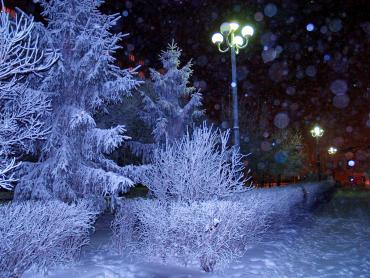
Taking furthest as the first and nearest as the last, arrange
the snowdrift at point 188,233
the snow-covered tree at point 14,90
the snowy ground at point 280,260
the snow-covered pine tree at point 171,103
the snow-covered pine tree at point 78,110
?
the snow-covered pine tree at point 171,103, the snow-covered pine tree at point 78,110, the snowdrift at point 188,233, the snowy ground at point 280,260, the snow-covered tree at point 14,90

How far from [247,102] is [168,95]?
11.8 metres

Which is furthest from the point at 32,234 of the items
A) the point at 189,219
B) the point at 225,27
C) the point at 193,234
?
the point at 225,27

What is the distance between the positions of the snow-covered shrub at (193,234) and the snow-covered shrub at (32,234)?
161 centimetres

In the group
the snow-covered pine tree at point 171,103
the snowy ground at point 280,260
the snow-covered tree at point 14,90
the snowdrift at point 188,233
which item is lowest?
the snowy ground at point 280,260

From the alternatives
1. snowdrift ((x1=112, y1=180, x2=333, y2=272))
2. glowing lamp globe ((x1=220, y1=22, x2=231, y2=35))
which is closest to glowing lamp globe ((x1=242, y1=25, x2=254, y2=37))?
glowing lamp globe ((x1=220, y1=22, x2=231, y2=35))

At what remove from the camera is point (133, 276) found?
7.05 meters

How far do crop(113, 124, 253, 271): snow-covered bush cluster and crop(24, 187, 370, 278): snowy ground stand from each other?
1.19ft

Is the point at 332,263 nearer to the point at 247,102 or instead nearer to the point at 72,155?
the point at 72,155

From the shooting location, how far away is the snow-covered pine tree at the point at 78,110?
10930 mm

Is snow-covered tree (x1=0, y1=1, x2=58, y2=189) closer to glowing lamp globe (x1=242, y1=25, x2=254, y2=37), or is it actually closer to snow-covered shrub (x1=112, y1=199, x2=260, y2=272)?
snow-covered shrub (x1=112, y1=199, x2=260, y2=272)

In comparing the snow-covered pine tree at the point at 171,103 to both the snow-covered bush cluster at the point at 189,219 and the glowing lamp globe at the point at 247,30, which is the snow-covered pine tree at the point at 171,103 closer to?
the glowing lamp globe at the point at 247,30

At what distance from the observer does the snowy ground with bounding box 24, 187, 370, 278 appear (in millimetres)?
7262

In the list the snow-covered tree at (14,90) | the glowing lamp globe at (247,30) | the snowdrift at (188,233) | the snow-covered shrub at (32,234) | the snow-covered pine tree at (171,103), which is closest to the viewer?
the snow-covered tree at (14,90)

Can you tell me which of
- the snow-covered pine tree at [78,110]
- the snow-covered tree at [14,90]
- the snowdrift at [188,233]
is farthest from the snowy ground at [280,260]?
the snow-covered tree at [14,90]
